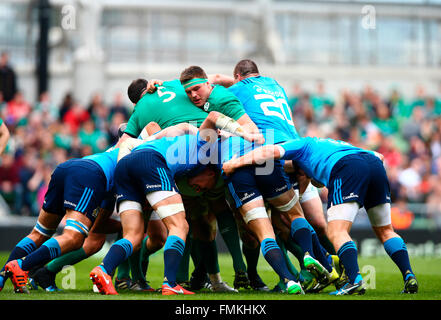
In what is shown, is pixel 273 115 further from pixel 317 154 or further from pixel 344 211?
pixel 344 211

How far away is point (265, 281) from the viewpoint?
386 inches

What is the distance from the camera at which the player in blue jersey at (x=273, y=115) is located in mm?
8523

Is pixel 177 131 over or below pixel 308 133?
over

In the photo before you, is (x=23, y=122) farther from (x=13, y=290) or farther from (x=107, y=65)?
(x=13, y=290)

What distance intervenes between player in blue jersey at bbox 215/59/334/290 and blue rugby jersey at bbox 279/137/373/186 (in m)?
0.56

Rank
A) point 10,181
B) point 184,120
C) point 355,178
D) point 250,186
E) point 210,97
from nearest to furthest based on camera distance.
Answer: point 355,178 → point 250,186 → point 210,97 → point 184,120 → point 10,181

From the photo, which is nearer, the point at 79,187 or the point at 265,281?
the point at 79,187

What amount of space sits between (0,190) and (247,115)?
8.63 m

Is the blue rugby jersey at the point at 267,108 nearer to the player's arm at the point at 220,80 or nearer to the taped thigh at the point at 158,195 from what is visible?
the player's arm at the point at 220,80

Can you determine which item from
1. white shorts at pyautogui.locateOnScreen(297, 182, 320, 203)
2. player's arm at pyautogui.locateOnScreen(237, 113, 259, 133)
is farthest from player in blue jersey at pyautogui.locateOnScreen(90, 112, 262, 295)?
white shorts at pyautogui.locateOnScreen(297, 182, 320, 203)

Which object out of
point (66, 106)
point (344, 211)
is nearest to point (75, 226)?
point (344, 211)

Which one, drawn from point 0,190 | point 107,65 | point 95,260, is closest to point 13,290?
point 95,260

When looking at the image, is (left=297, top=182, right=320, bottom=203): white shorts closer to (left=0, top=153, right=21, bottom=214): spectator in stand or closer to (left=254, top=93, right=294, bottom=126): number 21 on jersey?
(left=254, top=93, right=294, bottom=126): number 21 on jersey

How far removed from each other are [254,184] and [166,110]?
1.45 m
